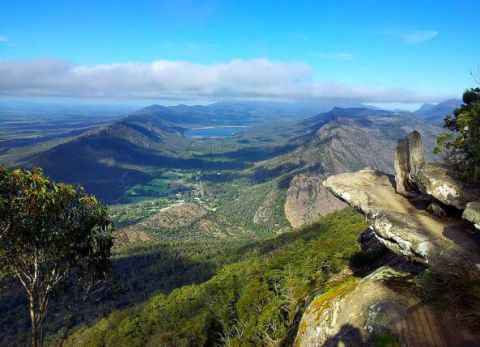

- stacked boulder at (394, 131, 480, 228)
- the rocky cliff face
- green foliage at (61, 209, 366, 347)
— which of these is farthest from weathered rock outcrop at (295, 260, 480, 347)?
green foliage at (61, 209, 366, 347)

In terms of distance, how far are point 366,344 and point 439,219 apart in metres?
8.00

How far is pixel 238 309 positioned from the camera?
51719 millimetres

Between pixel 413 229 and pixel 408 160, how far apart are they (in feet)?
20.7

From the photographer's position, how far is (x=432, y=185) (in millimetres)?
18625

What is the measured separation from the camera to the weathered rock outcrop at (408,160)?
68.7 feet

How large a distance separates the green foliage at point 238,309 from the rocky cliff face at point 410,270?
8.05m

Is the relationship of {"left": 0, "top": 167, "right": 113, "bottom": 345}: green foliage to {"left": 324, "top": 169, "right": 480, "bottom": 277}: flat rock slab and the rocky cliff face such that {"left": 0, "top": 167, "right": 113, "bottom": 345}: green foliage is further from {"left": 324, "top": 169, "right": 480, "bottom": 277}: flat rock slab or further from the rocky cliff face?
{"left": 324, "top": 169, "right": 480, "bottom": 277}: flat rock slab

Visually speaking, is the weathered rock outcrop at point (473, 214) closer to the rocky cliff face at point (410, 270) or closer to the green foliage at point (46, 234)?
the rocky cliff face at point (410, 270)

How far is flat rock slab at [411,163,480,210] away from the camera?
17.3 m

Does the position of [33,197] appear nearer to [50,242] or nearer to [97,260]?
[50,242]

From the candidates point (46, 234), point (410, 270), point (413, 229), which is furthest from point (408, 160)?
point (46, 234)

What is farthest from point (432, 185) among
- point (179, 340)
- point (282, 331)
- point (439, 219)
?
point (179, 340)

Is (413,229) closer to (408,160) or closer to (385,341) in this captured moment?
(385,341)

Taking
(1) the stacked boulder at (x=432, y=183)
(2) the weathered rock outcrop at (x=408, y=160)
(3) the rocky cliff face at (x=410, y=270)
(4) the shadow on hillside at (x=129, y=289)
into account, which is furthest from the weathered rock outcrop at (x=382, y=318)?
(4) the shadow on hillside at (x=129, y=289)
